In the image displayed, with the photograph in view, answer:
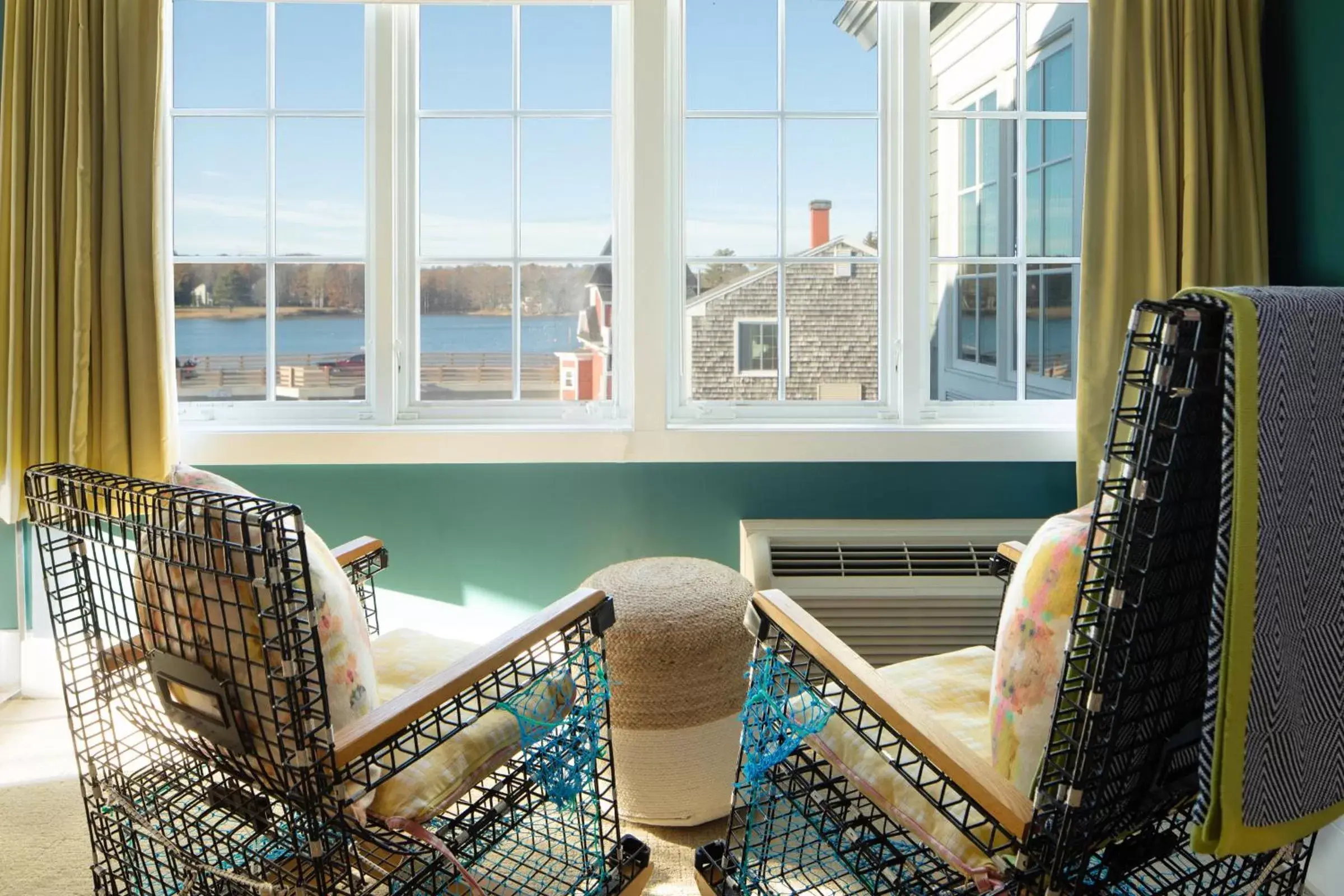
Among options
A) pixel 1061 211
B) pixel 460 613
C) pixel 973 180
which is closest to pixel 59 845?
pixel 460 613

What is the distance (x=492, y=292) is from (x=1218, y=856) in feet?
7.40

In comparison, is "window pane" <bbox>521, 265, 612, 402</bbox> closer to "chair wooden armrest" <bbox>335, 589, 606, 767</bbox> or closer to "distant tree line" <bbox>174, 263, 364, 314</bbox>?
"distant tree line" <bbox>174, 263, 364, 314</bbox>

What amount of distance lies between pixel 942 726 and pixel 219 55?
2.66 m

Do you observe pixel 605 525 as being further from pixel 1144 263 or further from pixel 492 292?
pixel 1144 263

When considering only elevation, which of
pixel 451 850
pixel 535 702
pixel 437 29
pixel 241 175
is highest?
pixel 437 29

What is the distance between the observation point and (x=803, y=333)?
2979 millimetres

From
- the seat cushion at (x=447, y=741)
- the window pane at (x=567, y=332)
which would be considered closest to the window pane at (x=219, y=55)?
the window pane at (x=567, y=332)

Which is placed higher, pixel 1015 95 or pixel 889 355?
pixel 1015 95

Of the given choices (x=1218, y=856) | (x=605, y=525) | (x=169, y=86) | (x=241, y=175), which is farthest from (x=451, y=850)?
(x=169, y=86)

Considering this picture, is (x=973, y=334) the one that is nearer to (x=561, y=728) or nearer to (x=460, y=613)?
(x=460, y=613)

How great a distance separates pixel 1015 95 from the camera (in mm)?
2924

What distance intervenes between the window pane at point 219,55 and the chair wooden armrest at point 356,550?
4.72 ft

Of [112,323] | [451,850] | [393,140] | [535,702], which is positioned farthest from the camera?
[393,140]

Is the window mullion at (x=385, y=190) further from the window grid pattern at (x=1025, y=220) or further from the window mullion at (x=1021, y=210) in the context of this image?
the window mullion at (x=1021, y=210)
